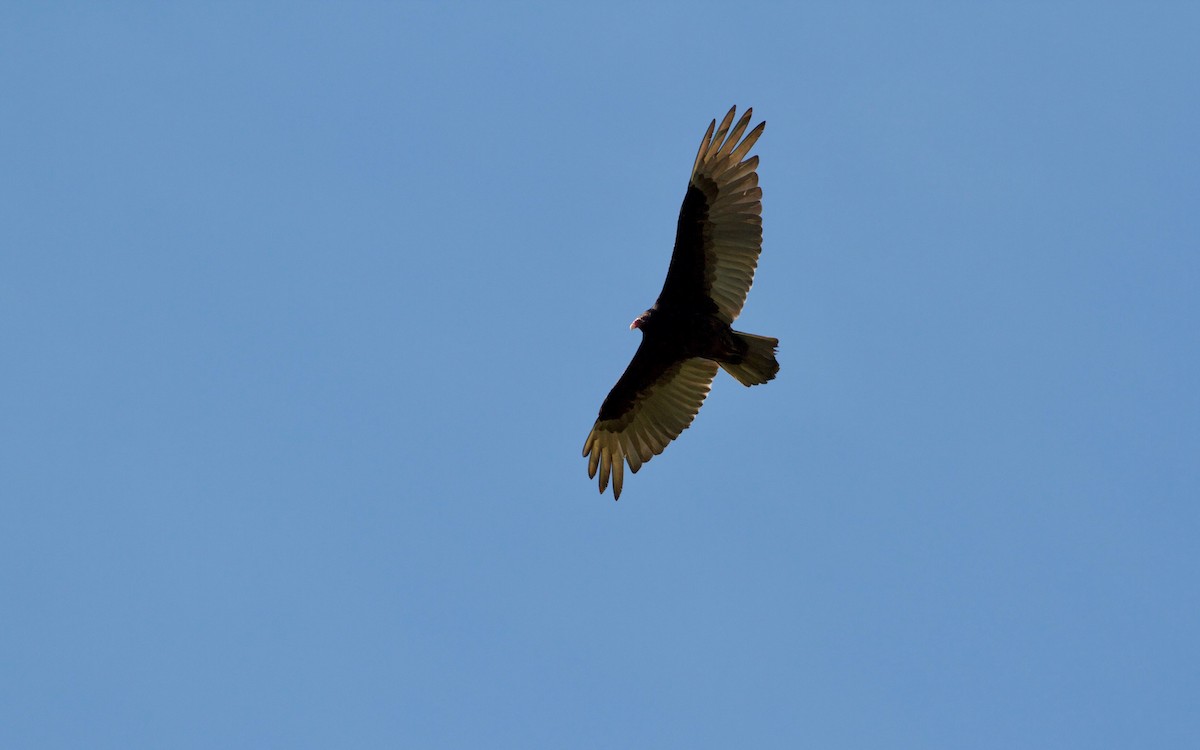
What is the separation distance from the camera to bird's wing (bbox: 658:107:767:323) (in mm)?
11672

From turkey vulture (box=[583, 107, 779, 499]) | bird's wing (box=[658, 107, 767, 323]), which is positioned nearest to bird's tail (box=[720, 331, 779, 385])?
turkey vulture (box=[583, 107, 779, 499])

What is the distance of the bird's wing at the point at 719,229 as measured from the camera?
1167 centimetres

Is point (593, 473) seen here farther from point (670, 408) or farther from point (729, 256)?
point (729, 256)

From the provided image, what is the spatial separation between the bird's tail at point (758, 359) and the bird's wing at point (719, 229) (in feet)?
1.05

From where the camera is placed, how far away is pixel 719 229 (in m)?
11.8

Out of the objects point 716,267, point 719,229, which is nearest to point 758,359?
point 716,267

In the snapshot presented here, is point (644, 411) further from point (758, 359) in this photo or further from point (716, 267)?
point (716, 267)

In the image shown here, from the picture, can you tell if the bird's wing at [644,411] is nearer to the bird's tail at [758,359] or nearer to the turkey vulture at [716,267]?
the turkey vulture at [716,267]

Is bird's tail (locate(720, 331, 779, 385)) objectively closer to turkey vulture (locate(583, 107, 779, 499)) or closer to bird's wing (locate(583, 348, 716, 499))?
turkey vulture (locate(583, 107, 779, 499))

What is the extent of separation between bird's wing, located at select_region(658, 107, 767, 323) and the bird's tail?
321 mm

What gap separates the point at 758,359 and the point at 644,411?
1483mm

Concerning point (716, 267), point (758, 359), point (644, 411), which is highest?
point (716, 267)

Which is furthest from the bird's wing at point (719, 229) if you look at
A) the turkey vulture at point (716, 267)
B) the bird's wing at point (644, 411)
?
the bird's wing at point (644, 411)

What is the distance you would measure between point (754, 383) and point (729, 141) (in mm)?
2210
